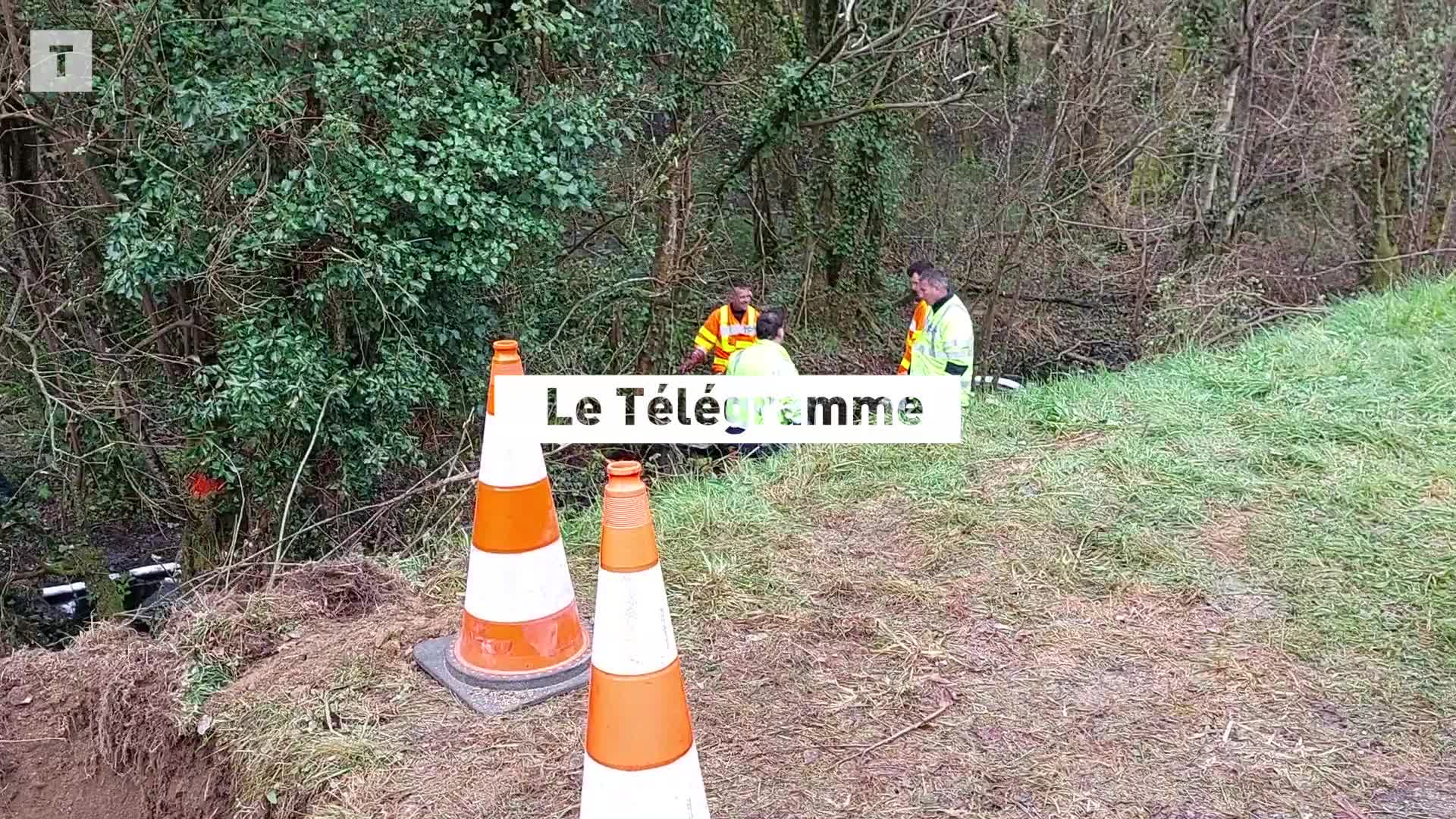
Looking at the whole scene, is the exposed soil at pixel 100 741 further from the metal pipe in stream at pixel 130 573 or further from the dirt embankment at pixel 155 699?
the metal pipe in stream at pixel 130 573

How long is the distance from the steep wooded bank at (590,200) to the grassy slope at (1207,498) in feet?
7.82

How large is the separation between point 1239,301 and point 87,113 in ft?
33.5

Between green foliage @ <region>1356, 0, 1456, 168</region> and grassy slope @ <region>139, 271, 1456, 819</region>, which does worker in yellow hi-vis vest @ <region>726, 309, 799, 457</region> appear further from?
green foliage @ <region>1356, 0, 1456, 168</region>

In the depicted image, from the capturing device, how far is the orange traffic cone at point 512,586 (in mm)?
3145

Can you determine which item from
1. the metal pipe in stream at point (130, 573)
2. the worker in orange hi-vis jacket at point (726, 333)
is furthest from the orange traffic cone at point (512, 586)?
the metal pipe in stream at point (130, 573)

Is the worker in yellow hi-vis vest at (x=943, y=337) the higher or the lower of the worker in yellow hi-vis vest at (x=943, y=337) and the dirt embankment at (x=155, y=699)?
the higher

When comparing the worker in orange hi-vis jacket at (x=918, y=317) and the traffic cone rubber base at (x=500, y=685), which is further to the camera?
the worker in orange hi-vis jacket at (x=918, y=317)

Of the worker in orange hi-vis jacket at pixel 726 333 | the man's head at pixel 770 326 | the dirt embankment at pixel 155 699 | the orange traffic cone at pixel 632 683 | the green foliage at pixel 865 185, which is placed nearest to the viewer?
the orange traffic cone at pixel 632 683

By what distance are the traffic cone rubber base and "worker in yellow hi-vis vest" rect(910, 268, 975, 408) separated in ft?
12.7

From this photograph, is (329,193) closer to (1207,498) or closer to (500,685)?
(500,685)

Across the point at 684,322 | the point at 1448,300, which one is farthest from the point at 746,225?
the point at 1448,300

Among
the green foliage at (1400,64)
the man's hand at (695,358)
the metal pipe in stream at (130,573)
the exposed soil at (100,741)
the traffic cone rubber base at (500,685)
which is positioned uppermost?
the green foliage at (1400,64)

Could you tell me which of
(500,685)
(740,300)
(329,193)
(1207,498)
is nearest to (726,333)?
(740,300)

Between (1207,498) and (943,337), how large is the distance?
2.55 meters
